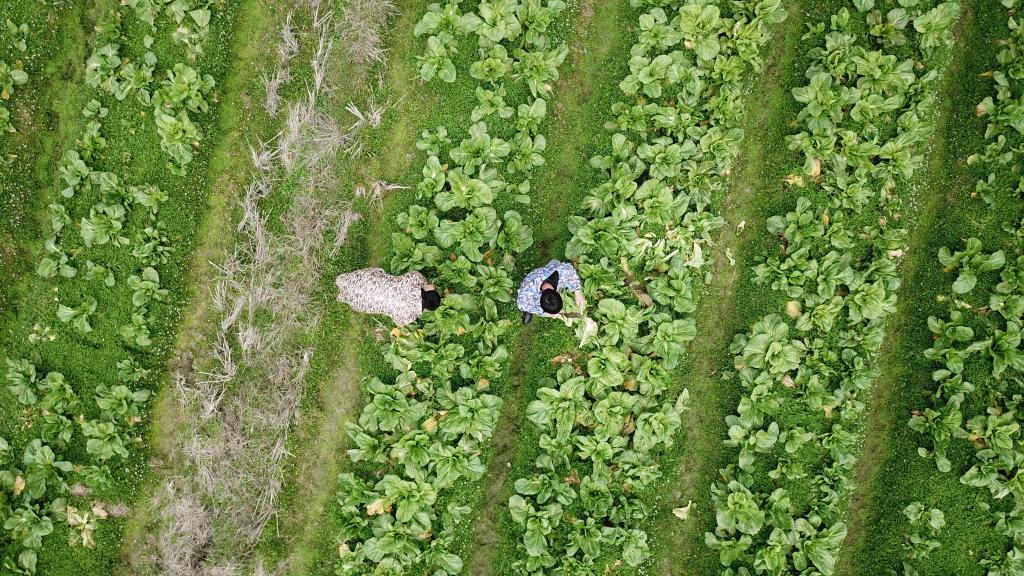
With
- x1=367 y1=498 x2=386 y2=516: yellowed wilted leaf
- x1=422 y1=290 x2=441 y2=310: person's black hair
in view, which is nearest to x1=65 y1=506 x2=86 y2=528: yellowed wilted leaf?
x1=367 y1=498 x2=386 y2=516: yellowed wilted leaf

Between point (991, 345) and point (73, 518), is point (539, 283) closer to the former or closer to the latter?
point (991, 345)

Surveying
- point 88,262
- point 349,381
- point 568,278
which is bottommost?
point 349,381

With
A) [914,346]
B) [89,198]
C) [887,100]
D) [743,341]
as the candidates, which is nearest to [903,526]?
[914,346]

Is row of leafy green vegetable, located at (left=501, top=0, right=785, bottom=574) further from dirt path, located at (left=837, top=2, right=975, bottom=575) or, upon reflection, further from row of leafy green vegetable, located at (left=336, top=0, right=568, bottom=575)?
dirt path, located at (left=837, top=2, right=975, bottom=575)

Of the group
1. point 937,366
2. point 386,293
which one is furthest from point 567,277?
point 937,366

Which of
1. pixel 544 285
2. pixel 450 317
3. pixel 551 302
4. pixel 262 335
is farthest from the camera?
pixel 262 335
